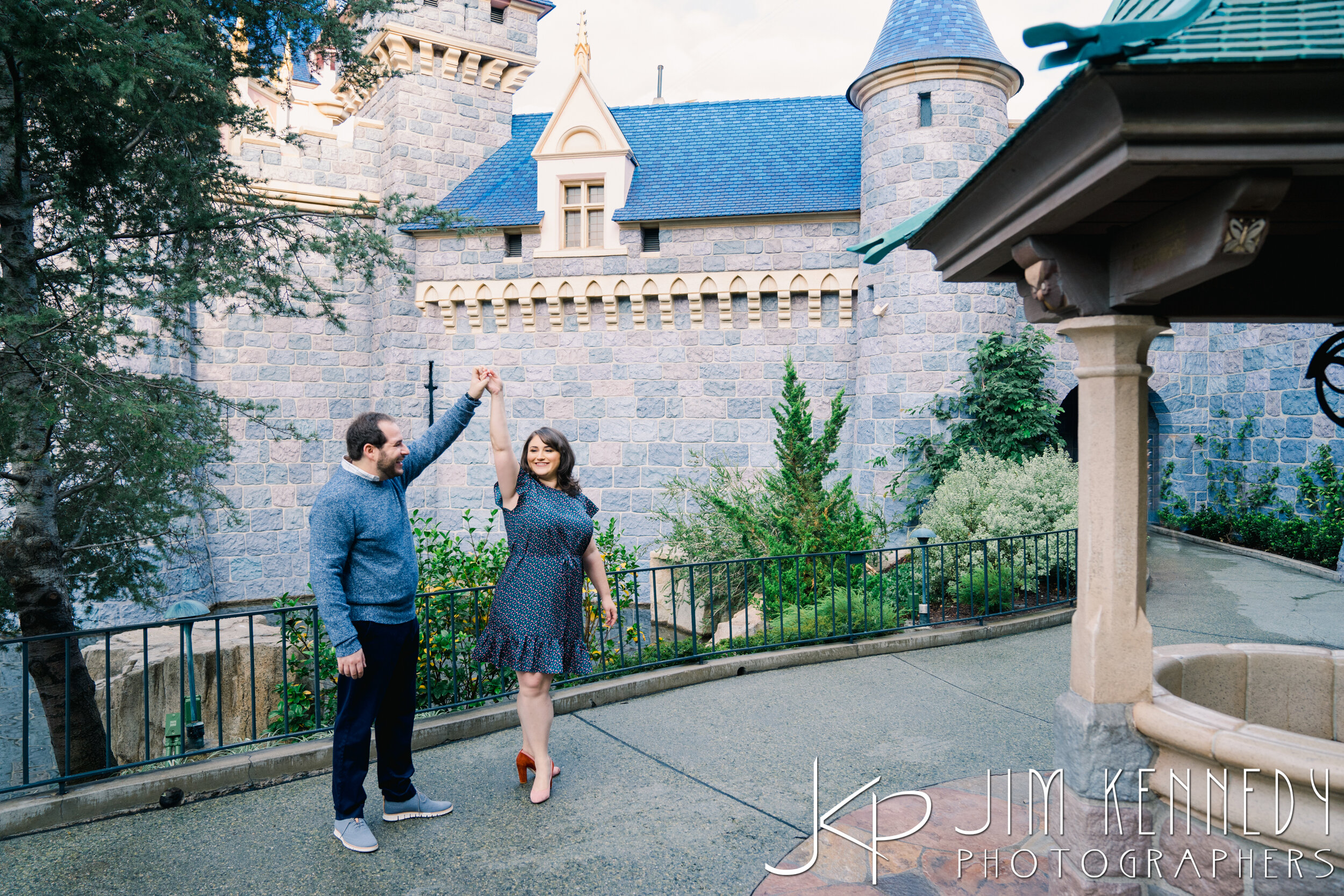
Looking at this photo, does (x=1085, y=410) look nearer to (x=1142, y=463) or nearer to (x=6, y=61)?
(x=1142, y=463)

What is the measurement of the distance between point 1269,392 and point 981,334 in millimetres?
4126

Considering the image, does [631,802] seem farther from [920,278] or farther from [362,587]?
[920,278]

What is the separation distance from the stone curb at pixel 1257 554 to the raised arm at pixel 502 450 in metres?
9.38

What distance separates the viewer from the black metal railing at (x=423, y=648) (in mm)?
4508

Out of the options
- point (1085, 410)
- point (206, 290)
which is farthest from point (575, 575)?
point (206, 290)

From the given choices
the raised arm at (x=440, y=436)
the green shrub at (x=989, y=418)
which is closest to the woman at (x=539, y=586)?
the raised arm at (x=440, y=436)

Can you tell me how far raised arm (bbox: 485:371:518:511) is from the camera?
354 cm

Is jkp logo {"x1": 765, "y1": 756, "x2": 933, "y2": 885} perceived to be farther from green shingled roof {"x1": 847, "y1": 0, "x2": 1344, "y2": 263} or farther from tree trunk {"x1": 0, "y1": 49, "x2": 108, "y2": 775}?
tree trunk {"x1": 0, "y1": 49, "x2": 108, "y2": 775}

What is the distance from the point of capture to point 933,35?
40.0ft

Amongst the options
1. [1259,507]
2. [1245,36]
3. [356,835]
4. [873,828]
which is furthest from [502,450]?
[1259,507]

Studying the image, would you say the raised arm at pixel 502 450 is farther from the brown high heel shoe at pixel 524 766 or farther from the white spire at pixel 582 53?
the white spire at pixel 582 53

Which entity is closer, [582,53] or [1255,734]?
[1255,734]

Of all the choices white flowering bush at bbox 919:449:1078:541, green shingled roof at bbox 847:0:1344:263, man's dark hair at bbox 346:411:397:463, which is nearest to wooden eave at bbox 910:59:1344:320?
green shingled roof at bbox 847:0:1344:263

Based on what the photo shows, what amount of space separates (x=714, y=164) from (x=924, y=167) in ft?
13.6
